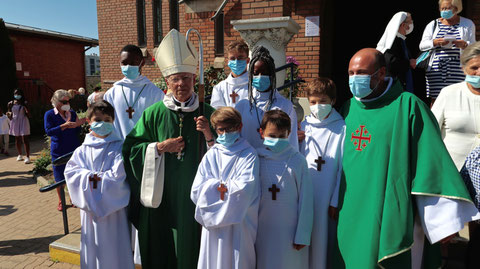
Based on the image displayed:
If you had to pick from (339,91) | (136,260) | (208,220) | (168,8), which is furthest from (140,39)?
Result: (208,220)

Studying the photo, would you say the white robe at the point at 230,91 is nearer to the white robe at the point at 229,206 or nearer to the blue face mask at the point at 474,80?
the white robe at the point at 229,206

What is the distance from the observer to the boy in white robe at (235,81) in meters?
3.55

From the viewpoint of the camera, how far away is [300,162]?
2432mm

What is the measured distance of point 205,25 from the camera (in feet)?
27.7

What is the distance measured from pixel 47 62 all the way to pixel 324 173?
21.6m

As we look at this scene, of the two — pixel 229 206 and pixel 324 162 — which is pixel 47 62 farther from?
pixel 324 162

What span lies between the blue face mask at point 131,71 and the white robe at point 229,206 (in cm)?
187

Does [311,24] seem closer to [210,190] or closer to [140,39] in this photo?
[210,190]

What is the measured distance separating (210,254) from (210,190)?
49 centimetres

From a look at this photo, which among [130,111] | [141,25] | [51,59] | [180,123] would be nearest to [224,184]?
[180,123]

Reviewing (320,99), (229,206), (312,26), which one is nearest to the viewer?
(229,206)

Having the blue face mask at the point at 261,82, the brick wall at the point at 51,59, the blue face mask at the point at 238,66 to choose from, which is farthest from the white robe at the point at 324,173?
the brick wall at the point at 51,59

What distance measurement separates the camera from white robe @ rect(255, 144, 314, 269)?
2.40m

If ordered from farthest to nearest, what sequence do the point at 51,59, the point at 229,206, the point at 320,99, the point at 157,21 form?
the point at 51,59, the point at 157,21, the point at 320,99, the point at 229,206
